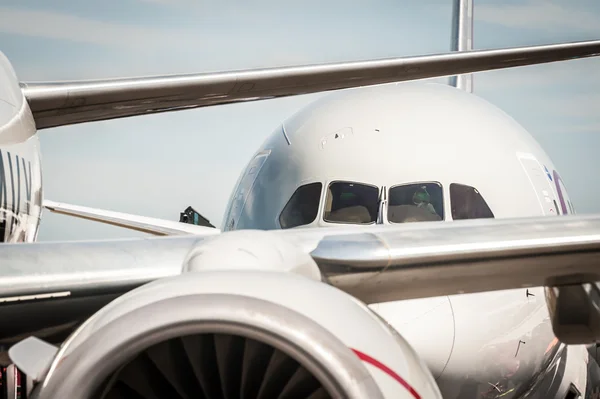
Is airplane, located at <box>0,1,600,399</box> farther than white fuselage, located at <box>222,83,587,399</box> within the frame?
No

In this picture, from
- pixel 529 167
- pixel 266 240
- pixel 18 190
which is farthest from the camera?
pixel 529 167

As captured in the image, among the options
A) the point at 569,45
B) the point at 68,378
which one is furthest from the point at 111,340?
the point at 569,45

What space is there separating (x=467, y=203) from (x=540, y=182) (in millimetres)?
873

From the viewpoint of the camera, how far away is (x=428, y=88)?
24.4 feet

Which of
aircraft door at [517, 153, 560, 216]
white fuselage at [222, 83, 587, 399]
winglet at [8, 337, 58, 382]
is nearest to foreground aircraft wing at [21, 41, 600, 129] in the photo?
white fuselage at [222, 83, 587, 399]

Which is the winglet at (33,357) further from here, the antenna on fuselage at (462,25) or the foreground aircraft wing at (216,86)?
the antenna on fuselage at (462,25)

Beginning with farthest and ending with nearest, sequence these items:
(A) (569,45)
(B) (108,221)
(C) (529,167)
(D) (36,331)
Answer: (B) (108,221) < (C) (529,167) < (A) (569,45) < (D) (36,331)

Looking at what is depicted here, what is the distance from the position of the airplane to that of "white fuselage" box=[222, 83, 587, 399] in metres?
0.02

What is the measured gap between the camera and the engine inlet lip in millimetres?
3051

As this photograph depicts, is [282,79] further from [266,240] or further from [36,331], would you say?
[36,331]

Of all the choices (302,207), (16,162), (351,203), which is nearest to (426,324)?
(351,203)

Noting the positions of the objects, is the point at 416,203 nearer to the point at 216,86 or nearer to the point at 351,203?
the point at 351,203

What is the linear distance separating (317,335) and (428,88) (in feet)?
15.2

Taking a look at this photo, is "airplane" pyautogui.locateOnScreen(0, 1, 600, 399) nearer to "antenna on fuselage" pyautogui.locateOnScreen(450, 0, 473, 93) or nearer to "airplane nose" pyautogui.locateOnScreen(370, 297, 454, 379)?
"airplane nose" pyautogui.locateOnScreen(370, 297, 454, 379)
